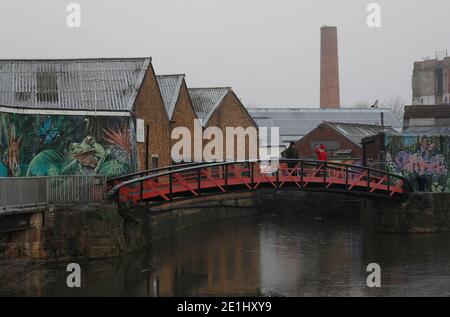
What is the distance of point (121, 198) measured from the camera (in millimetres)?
28938

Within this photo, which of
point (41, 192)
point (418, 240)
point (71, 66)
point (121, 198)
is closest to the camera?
point (41, 192)

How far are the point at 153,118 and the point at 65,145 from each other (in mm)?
7289

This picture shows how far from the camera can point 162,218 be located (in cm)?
3809

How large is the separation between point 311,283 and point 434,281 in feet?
14.2

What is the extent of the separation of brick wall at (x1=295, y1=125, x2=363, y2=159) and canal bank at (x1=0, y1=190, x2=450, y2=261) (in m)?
5.01

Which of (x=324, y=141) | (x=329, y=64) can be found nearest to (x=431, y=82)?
(x=329, y=64)

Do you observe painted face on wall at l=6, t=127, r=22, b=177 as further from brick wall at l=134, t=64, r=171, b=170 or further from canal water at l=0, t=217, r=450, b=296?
brick wall at l=134, t=64, r=171, b=170

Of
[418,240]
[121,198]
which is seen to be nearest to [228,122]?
[418,240]

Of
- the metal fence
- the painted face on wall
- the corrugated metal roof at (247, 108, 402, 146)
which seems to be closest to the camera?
the metal fence

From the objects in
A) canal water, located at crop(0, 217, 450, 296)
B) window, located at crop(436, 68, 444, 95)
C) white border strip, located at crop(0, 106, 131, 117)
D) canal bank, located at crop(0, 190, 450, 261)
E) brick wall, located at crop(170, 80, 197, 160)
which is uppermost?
window, located at crop(436, 68, 444, 95)

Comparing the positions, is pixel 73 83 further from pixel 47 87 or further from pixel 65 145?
pixel 65 145

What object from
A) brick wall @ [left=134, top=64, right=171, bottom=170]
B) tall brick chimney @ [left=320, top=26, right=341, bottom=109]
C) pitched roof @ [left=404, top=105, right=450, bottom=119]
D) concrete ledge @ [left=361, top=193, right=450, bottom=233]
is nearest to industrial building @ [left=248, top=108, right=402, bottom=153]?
tall brick chimney @ [left=320, top=26, right=341, bottom=109]

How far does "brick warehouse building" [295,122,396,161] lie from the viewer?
5338 centimetres

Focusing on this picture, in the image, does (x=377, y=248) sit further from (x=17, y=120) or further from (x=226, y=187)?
(x=17, y=120)
